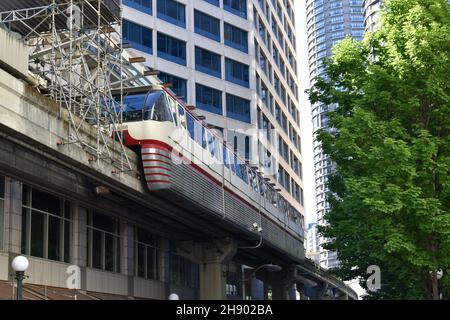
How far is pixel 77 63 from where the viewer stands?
24.7m

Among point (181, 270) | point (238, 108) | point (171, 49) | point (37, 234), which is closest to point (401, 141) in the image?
point (37, 234)

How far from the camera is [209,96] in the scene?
64.4 metres

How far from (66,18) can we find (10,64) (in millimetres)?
9392

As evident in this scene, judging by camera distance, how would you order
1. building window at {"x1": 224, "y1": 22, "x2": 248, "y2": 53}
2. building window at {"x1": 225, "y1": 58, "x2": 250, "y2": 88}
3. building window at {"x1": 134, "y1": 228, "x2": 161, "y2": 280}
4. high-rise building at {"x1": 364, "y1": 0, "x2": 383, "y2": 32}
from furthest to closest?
high-rise building at {"x1": 364, "y1": 0, "x2": 383, "y2": 32}
building window at {"x1": 224, "y1": 22, "x2": 248, "y2": 53}
building window at {"x1": 225, "y1": 58, "x2": 250, "y2": 88}
building window at {"x1": 134, "y1": 228, "x2": 161, "y2": 280}

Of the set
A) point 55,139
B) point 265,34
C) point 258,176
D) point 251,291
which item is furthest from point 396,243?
point 265,34

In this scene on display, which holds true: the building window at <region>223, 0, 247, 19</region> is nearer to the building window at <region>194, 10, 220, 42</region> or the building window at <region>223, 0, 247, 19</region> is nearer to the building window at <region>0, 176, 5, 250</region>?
the building window at <region>194, 10, 220, 42</region>

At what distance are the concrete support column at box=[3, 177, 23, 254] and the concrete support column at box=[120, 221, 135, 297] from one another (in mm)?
9278

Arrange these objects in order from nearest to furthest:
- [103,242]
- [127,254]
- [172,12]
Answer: [103,242] → [127,254] → [172,12]

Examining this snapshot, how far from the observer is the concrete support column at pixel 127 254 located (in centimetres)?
3127

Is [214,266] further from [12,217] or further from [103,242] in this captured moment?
[12,217]

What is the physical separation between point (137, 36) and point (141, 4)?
10.4 feet

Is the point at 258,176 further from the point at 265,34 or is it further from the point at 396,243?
the point at 265,34

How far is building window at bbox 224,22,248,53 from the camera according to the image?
223ft

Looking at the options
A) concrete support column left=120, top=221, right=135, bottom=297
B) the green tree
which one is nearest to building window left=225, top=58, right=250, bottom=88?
concrete support column left=120, top=221, right=135, bottom=297
